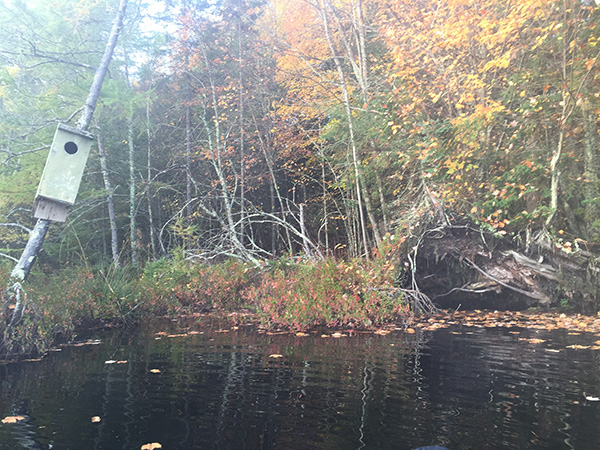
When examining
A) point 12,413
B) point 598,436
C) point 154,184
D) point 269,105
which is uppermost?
point 269,105

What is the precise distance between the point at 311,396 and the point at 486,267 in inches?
273

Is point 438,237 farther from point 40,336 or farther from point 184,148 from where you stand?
point 184,148

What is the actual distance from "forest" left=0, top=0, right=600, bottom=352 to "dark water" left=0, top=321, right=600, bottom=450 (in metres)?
1.99

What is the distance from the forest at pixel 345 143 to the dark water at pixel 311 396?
199 centimetres

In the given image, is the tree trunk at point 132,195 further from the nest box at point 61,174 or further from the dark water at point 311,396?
the nest box at point 61,174

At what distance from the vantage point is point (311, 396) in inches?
163

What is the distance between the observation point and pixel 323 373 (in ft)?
16.1

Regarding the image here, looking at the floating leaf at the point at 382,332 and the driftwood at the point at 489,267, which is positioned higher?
the driftwood at the point at 489,267

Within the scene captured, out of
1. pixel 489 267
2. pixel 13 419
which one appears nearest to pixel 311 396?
pixel 13 419

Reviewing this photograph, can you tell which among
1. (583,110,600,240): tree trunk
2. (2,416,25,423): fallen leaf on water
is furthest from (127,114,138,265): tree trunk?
(583,110,600,240): tree trunk

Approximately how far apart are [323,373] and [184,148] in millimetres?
13209

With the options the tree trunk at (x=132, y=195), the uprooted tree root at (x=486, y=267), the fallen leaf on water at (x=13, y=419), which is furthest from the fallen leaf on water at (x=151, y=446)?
the tree trunk at (x=132, y=195)

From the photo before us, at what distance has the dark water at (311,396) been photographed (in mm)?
3207

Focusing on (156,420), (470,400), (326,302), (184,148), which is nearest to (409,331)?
(326,302)
